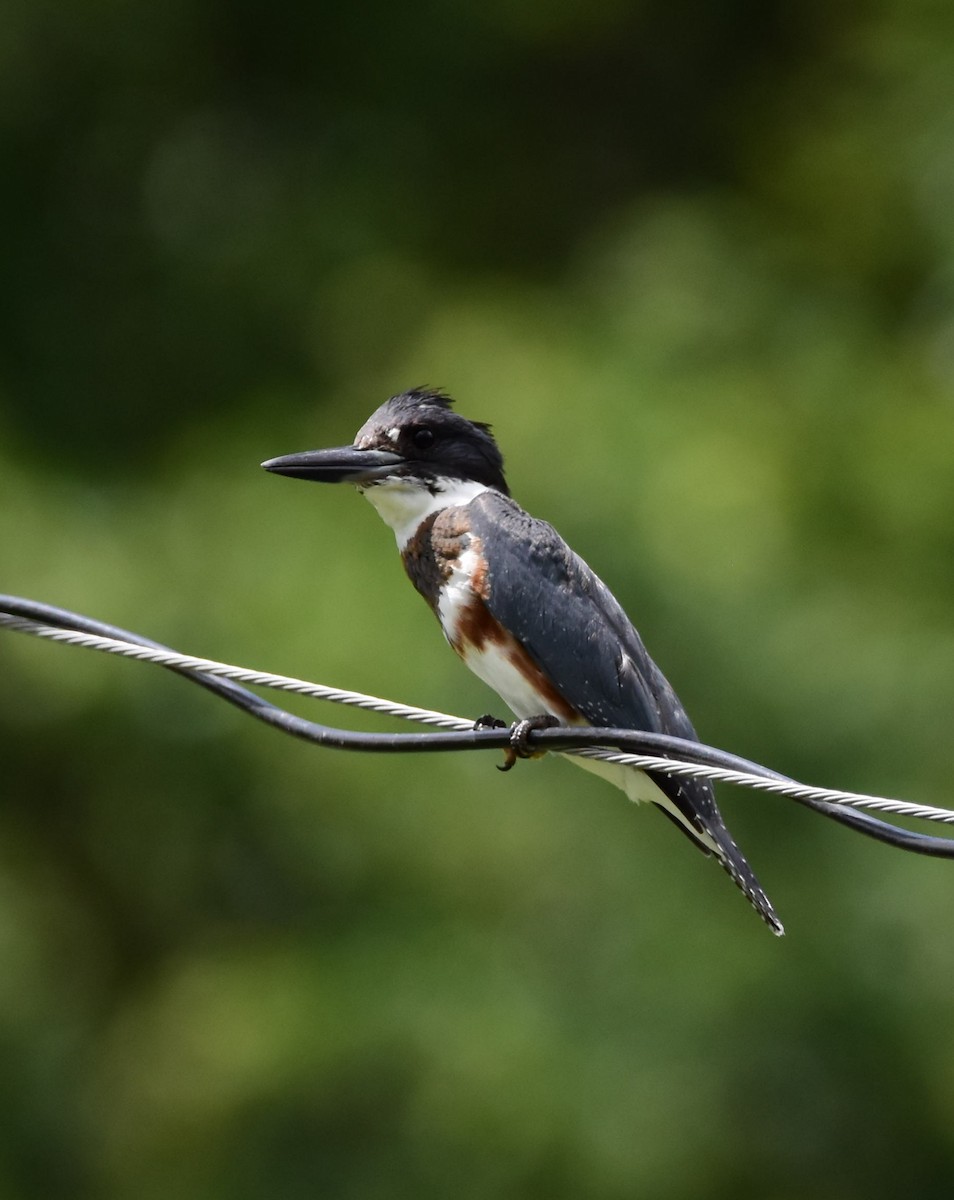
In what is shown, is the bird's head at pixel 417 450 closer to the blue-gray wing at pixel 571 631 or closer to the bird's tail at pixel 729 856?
the blue-gray wing at pixel 571 631

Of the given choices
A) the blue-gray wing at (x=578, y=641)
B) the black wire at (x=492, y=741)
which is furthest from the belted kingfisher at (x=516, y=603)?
the black wire at (x=492, y=741)

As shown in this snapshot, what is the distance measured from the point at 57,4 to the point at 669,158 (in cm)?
254

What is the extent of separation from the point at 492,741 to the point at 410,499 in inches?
38.0

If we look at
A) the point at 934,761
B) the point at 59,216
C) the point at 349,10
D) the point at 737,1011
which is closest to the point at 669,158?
the point at 349,10

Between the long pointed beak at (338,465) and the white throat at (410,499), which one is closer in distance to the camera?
the long pointed beak at (338,465)

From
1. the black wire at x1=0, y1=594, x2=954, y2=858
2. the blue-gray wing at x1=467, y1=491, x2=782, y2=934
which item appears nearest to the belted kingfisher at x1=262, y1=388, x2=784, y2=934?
the blue-gray wing at x1=467, y1=491, x2=782, y2=934

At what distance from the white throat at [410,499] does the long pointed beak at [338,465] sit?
0.09 feet

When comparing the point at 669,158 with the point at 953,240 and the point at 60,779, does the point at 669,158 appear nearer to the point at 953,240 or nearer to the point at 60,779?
the point at 953,240

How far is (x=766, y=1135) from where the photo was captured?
529 centimetres

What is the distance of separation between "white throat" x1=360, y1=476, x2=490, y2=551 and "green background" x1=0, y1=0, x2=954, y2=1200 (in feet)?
5.97

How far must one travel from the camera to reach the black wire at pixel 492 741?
6.48 ft

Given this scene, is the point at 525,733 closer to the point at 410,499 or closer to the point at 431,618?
the point at 410,499

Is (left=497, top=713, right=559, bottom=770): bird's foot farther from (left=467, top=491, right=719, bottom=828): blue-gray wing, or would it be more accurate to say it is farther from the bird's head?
the bird's head

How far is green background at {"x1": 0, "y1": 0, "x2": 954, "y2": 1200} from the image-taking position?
5.11 m
